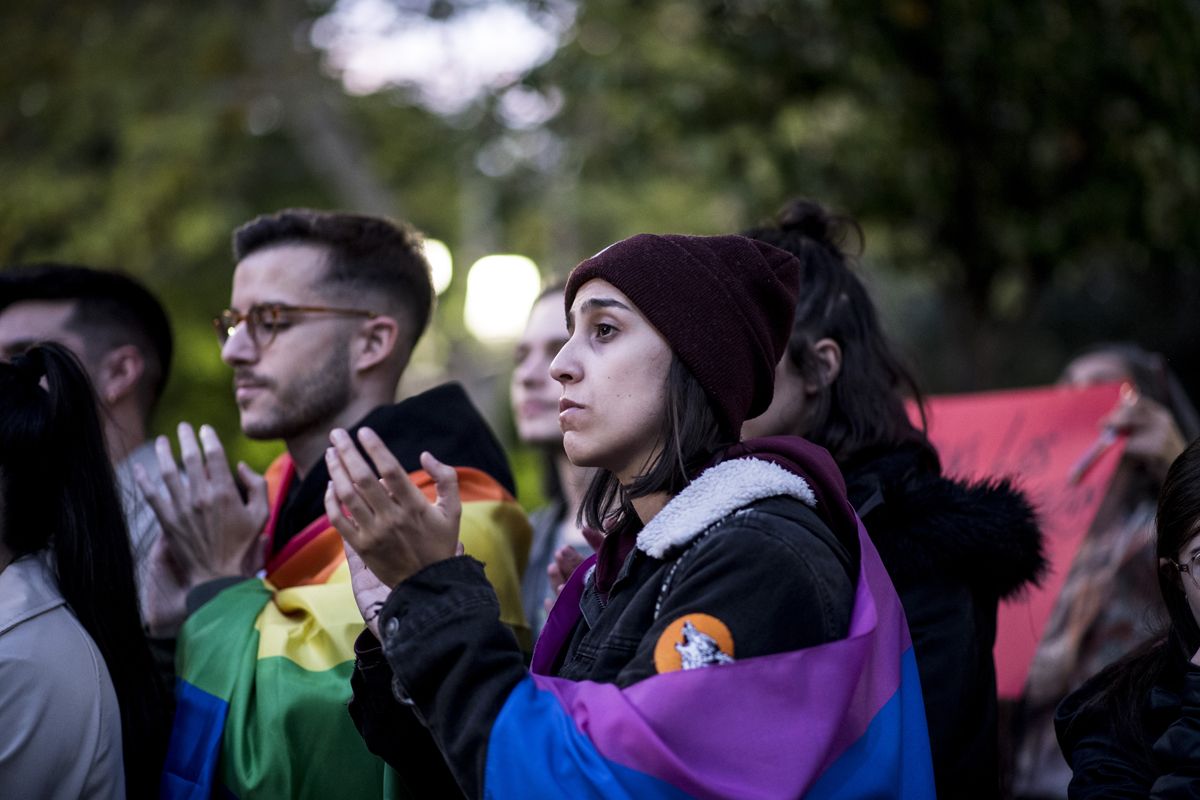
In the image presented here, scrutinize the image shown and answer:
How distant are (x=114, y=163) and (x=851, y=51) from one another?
31.8ft

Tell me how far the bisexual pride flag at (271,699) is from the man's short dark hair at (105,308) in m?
1.45

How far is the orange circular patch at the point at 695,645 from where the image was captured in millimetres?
1837

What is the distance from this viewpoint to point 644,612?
79.8 inches

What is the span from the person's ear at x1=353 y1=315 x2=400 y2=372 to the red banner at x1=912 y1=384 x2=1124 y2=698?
5.13 ft

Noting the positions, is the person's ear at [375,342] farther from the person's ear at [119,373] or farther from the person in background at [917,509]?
the person in background at [917,509]

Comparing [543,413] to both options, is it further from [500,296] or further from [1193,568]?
[500,296]

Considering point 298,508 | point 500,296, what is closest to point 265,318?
point 298,508

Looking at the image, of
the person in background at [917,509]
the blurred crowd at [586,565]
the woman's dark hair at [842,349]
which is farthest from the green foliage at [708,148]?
the person in background at [917,509]

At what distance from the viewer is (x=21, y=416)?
2.80 meters

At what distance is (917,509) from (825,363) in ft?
1.45

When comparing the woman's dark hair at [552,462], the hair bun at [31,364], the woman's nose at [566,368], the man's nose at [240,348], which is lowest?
the woman's dark hair at [552,462]

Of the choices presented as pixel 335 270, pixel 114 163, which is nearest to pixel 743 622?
pixel 335 270

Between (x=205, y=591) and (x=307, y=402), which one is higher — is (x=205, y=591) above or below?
below

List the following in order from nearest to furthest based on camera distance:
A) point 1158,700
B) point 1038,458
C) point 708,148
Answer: point 1158,700
point 1038,458
point 708,148
